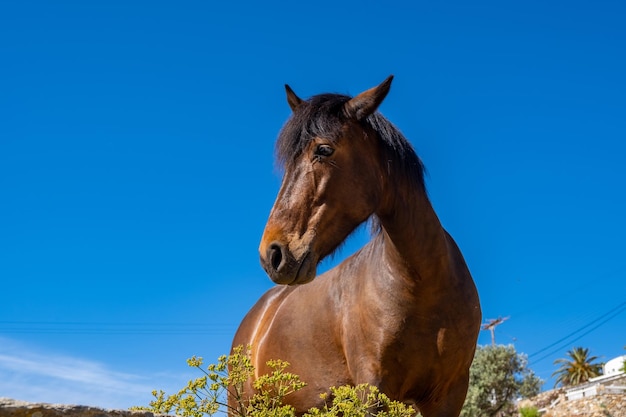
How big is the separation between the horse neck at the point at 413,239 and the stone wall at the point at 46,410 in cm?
242

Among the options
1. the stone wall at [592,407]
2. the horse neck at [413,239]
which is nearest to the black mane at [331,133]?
the horse neck at [413,239]

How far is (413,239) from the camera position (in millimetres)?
4484

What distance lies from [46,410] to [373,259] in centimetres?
288

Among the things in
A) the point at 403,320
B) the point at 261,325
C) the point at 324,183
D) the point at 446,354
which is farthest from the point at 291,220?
the point at 261,325

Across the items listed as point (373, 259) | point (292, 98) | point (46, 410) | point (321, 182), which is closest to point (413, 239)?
point (373, 259)

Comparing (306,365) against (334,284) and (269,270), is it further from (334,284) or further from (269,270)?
(269,270)

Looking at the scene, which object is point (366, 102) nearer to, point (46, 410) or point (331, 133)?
point (331, 133)

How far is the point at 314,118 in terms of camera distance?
4.14m

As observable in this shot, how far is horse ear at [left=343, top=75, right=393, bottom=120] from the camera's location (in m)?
4.20

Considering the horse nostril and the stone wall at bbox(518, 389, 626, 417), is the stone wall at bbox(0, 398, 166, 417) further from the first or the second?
the stone wall at bbox(518, 389, 626, 417)

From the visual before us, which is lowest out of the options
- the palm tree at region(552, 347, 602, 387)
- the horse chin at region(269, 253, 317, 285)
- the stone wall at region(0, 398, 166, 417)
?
the stone wall at region(0, 398, 166, 417)

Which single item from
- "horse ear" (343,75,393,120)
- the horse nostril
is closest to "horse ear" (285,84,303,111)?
"horse ear" (343,75,393,120)

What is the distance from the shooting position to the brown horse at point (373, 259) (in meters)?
3.96

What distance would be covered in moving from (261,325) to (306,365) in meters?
1.30
